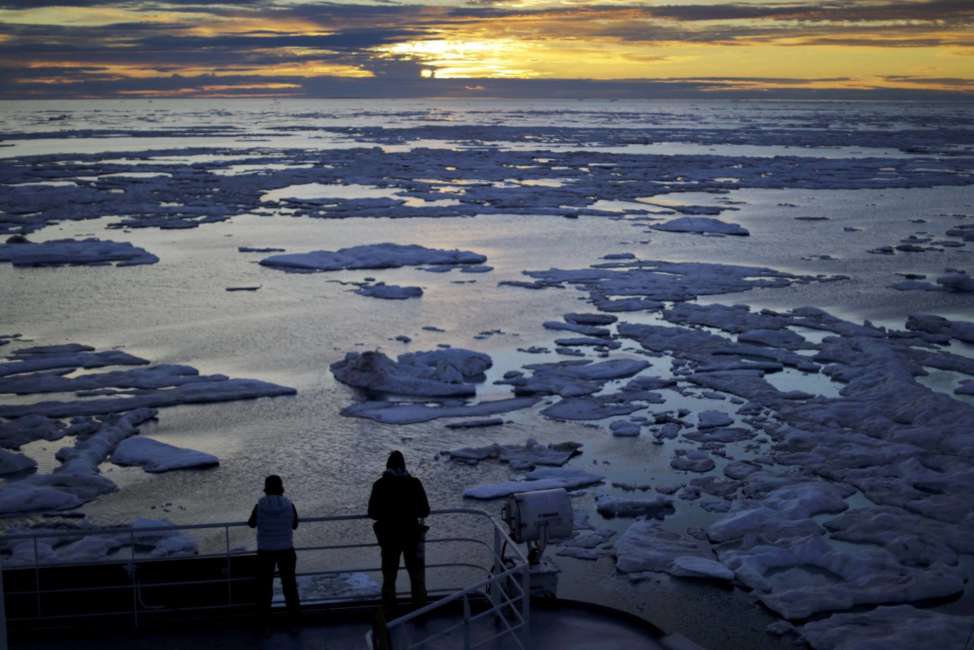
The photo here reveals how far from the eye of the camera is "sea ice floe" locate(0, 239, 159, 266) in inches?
983

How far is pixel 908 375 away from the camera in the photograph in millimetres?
14633

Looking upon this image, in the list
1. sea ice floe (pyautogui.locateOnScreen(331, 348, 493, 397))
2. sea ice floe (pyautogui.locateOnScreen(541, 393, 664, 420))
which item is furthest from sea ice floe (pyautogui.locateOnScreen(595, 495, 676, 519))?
sea ice floe (pyautogui.locateOnScreen(331, 348, 493, 397))

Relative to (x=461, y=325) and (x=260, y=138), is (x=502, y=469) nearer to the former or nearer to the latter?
(x=461, y=325)

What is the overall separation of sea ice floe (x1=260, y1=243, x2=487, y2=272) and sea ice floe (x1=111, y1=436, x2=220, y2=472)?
41.4 feet

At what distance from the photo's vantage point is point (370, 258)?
999 inches

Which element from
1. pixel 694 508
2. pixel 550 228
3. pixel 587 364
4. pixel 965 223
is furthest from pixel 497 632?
pixel 965 223

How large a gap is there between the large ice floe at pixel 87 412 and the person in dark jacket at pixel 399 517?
5.29 metres

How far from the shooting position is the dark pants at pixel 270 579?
6348 mm

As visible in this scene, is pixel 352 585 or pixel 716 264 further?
pixel 716 264

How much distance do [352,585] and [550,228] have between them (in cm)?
2492

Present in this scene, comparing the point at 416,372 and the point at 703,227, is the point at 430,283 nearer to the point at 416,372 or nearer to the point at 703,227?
the point at 416,372

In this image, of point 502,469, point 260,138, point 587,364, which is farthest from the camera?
point 260,138

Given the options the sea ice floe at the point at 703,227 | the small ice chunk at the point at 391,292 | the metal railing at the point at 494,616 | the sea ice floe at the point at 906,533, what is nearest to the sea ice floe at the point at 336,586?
the metal railing at the point at 494,616

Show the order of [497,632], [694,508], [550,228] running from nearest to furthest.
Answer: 1. [497,632]
2. [694,508]
3. [550,228]
